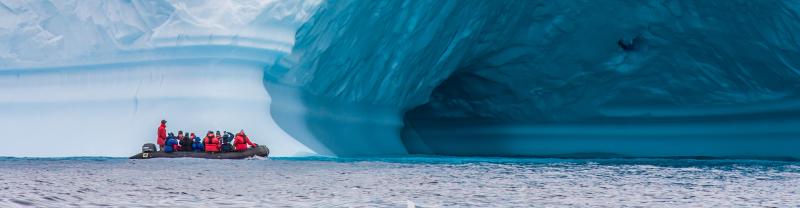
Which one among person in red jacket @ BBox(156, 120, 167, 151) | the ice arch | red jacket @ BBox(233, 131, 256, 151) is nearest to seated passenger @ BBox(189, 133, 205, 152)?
person in red jacket @ BBox(156, 120, 167, 151)

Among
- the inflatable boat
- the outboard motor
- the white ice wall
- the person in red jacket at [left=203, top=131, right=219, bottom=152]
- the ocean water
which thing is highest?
the white ice wall

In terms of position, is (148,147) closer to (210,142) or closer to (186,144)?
(186,144)

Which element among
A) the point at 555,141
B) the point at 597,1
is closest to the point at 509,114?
the point at 555,141

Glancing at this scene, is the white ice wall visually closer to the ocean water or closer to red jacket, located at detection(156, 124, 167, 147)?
red jacket, located at detection(156, 124, 167, 147)

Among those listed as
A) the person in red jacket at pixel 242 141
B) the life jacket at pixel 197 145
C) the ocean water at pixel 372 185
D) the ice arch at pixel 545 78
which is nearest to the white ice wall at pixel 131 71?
the life jacket at pixel 197 145

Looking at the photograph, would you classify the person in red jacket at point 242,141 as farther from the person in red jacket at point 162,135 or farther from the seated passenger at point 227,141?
the person in red jacket at point 162,135

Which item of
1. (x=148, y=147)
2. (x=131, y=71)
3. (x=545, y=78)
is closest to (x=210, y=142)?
Answer: (x=148, y=147)
